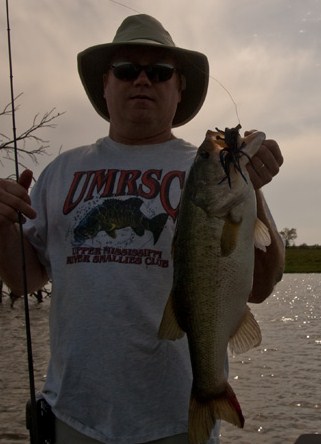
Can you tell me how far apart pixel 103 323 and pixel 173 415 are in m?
0.52

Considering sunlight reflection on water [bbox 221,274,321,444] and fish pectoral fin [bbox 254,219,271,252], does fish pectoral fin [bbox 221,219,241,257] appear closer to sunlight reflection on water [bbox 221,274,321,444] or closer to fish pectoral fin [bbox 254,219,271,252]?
fish pectoral fin [bbox 254,219,271,252]

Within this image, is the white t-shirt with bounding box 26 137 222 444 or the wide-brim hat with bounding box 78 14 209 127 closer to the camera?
the white t-shirt with bounding box 26 137 222 444

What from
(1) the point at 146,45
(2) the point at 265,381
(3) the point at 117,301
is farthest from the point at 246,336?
(2) the point at 265,381

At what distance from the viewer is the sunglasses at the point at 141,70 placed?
3.38m

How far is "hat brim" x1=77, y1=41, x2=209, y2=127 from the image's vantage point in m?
3.66

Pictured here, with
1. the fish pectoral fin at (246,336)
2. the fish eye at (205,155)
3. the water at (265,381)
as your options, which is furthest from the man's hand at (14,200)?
the water at (265,381)

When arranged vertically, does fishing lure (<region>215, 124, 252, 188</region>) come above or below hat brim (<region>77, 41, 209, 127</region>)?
below

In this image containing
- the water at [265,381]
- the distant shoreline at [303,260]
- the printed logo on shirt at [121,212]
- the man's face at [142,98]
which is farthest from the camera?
the distant shoreline at [303,260]

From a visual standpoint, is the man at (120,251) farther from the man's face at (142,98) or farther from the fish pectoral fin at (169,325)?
the fish pectoral fin at (169,325)

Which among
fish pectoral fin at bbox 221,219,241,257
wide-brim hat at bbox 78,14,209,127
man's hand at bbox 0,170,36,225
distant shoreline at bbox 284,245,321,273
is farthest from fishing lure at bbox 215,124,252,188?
distant shoreline at bbox 284,245,321,273

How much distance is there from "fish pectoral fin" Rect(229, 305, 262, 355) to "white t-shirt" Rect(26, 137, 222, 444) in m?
0.23

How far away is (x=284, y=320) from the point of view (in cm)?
2552

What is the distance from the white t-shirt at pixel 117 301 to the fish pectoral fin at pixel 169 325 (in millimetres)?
136

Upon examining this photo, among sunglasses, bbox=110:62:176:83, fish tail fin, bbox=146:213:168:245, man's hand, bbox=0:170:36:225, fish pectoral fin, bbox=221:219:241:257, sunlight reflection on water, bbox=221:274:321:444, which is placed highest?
sunglasses, bbox=110:62:176:83
